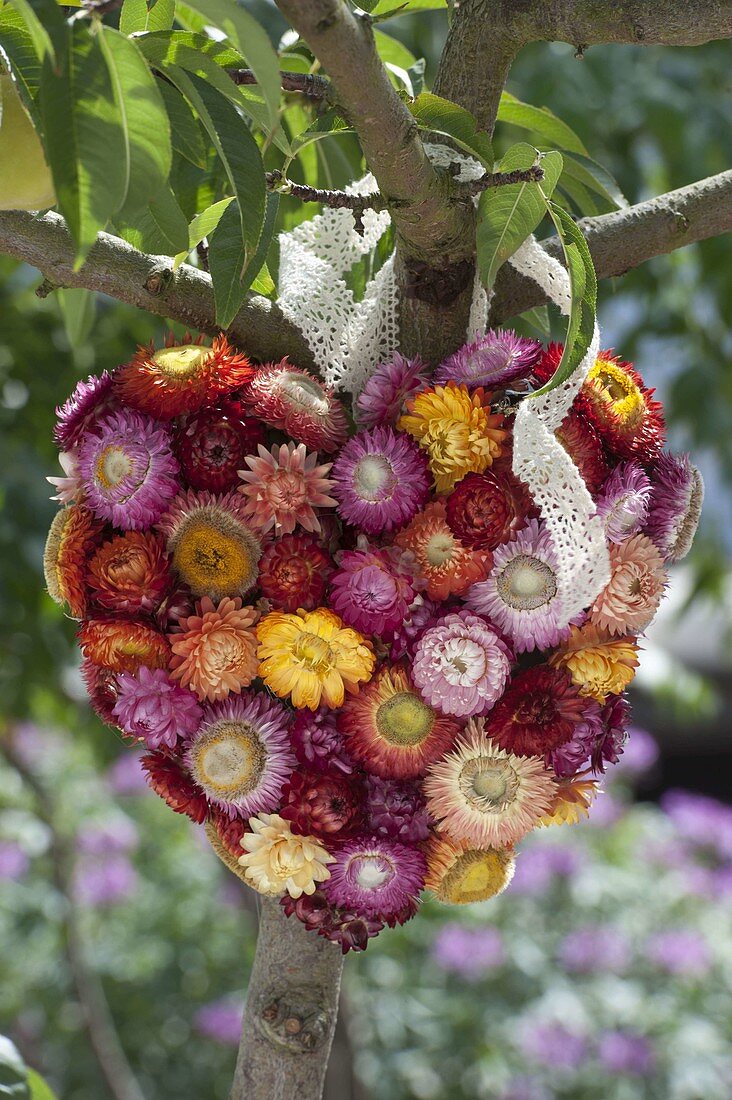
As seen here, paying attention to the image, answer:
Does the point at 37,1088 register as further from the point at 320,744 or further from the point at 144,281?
the point at 144,281

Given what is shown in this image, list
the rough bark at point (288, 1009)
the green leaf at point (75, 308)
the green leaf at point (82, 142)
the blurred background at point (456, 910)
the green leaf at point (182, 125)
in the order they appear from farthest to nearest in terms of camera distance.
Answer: the blurred background at point (456, 910)
the green leaf at point (75, 308)
the rough bark at point (288, 1009)
the green leaf at point (182, 125)
the green leaf at point (82, 142)

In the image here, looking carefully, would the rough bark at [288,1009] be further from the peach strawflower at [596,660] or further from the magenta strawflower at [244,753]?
the peach strawflower at [596,660]

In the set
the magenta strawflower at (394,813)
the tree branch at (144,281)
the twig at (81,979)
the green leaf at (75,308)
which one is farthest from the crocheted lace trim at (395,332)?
the twig at (81,979)

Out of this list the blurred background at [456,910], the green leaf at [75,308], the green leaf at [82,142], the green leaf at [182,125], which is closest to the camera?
the green leaf at [82,142]

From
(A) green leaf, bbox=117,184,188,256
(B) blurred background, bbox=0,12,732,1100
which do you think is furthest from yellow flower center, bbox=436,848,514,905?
(B) blurred background, bbox=0,12,732,1100

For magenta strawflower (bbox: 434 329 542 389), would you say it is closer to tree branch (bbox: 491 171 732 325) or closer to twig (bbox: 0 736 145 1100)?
tree branch (bbox: 491 171 732 325)
